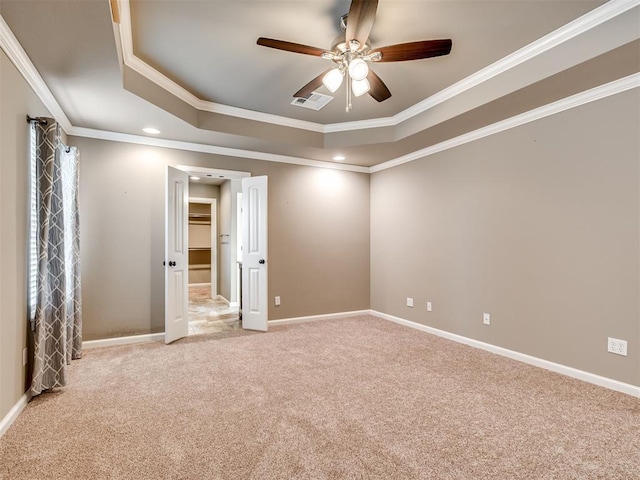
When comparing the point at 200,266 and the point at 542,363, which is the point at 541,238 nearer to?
the point at 542,363

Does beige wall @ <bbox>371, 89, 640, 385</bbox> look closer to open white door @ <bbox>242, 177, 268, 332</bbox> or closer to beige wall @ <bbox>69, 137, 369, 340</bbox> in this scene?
beige wall @ <bbox>69, 137, 369, 340</bbox>

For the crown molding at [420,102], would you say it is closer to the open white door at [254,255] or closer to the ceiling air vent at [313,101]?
the ceiling air vent at [313,101]

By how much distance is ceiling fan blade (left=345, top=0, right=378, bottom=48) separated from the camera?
6.06ft

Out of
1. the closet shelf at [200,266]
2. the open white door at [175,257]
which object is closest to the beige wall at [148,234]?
the open white door at [175,257]

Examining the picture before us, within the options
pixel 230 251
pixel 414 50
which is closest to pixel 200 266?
pixel 230 251

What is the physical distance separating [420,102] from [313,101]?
1.19 metres

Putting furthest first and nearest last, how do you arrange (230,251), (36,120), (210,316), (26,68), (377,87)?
1. (230,251)
2. (210,316)
3. (377,87)
4. (36,120)
5. (26,68)

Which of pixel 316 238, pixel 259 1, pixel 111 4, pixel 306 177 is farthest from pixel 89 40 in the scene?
pixel 316 238

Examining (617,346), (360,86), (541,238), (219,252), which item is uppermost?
(360,86)

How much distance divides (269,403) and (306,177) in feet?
11.3

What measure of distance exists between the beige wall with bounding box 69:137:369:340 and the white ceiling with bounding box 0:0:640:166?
1.37ft

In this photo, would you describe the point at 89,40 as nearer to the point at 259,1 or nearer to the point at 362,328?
the point at 259,1

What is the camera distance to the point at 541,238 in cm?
323

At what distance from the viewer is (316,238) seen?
17.1 feet
